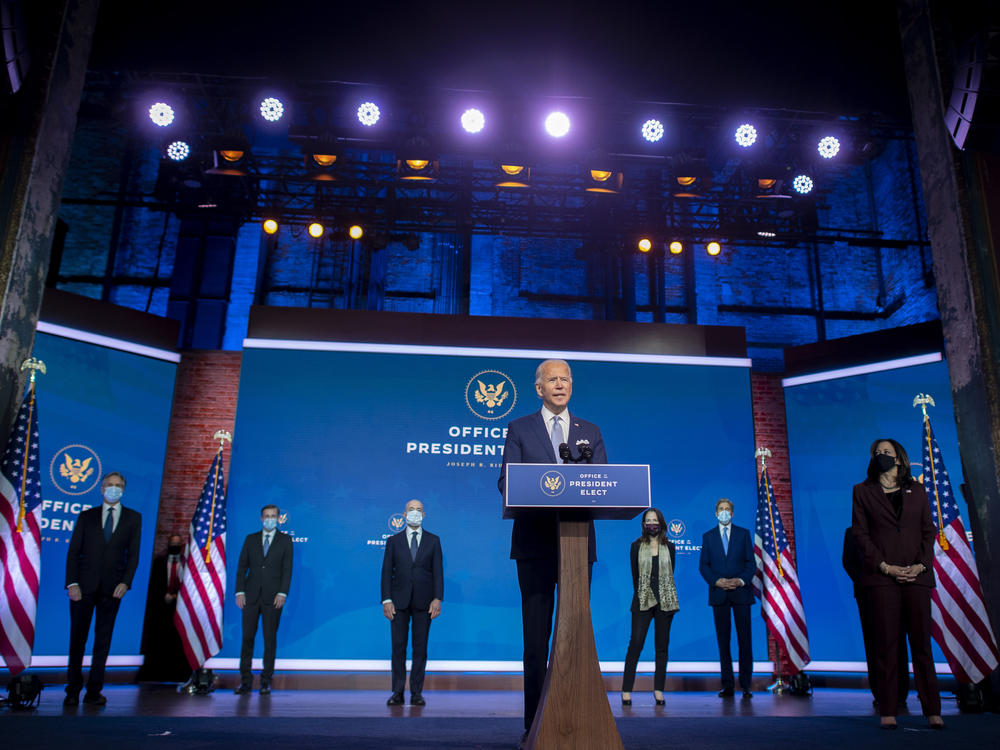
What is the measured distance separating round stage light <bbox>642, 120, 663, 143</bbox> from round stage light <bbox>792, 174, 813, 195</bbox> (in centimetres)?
212

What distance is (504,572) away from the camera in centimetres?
849

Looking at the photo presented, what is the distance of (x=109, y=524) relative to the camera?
19.2 feet

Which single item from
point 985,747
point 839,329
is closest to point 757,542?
point 985,747

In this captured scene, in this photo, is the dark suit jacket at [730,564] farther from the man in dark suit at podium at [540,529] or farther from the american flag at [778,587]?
the man in dark suit at podium at [540,529]

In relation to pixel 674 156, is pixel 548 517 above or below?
below

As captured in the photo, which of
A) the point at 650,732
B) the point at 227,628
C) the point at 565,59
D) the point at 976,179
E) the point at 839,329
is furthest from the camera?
the point at 839,329

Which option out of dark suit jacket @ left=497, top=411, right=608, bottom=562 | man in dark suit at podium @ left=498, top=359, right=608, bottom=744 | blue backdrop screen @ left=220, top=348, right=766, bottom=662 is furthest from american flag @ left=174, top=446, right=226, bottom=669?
dark suit jacket @ left=497, top=411, right=608, bottom=562

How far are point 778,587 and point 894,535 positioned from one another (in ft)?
12.4

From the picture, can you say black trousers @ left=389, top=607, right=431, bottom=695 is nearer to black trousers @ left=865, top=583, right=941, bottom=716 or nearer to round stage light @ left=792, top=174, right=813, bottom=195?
black trousers @ left=865, top=583, right=941, bottom=716

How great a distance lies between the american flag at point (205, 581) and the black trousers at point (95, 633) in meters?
1.34

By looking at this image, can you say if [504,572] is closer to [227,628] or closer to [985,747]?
[227,628]

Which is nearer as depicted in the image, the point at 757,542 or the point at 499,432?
the point at 757,542

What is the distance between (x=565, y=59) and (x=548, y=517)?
4.01 m

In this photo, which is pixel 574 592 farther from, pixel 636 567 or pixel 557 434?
pixel 636 567
